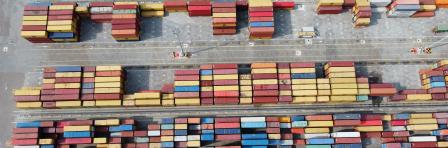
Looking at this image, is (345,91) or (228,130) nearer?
(228,130)

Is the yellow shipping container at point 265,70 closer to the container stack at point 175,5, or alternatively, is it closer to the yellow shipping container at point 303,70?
the yellow shipping container at point 303,70

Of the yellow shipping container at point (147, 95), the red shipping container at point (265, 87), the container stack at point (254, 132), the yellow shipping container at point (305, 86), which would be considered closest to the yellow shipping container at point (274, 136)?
the container stack at point (254, 132)

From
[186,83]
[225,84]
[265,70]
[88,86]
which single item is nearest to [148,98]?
[186,83]

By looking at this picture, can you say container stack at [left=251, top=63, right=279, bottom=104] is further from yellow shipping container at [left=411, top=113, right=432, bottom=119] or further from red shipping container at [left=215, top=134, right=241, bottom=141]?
yellow shipping container at [left=411, top=113, right=432, bottom=119]

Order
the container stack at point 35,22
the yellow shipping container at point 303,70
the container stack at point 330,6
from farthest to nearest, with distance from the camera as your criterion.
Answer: the container stack at point 330,6 < the yellow shipping container at point 303,70 < the container stack at point 35,22

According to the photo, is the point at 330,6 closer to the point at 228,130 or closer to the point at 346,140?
the point at 346,140
